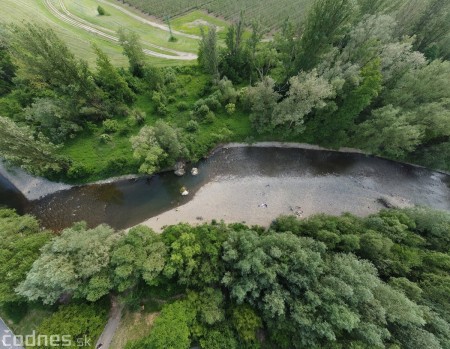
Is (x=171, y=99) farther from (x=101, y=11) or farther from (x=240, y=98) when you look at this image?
(x=101, y=11)

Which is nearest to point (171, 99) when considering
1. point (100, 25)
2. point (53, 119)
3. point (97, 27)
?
point (53, 119)

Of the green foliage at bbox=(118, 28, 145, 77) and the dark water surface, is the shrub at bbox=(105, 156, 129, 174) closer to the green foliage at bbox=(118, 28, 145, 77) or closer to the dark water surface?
the dark water surface

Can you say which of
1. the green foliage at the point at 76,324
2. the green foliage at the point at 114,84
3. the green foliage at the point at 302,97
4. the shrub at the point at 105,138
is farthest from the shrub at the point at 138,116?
the green foliage at the point at 76,324

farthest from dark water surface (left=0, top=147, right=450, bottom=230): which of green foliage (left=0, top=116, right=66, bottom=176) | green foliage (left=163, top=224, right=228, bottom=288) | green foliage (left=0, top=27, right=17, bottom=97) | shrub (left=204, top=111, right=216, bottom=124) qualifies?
green foliage (left=0, top=27, right=17, bottom=97)


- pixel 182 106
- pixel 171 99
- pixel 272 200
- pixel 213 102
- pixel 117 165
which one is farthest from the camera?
pixel 171 99

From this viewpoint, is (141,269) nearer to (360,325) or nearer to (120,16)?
(360,325)

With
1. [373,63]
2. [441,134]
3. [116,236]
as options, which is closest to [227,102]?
[373,63]
